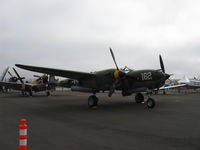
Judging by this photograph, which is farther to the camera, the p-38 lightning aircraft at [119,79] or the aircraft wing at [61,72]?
the p-38 lightning aircraft at [119,79]

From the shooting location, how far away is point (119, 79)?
1258 centimetres

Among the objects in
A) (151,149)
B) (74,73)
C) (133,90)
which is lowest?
(151,149)

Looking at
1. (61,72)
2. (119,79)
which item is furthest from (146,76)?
(61,72)

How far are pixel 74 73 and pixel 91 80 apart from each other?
56.1 inches

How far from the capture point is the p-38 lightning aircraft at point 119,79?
1219 cm

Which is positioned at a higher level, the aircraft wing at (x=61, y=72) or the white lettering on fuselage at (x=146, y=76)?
the aircraft wing at (x=61, y=72)

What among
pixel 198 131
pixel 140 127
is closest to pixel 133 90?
pixel 140 127

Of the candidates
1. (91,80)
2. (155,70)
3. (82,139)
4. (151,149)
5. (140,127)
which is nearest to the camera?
(151,149)

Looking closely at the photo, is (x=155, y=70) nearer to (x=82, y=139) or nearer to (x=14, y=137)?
(x=82, y=139)

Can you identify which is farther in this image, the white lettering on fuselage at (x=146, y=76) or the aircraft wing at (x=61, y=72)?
the white lettering on fuselage at (x=146, y=76)

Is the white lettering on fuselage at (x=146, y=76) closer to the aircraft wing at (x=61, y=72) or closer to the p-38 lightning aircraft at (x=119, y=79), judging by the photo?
the p-38 lightning aircraft at (x=119, y=79)

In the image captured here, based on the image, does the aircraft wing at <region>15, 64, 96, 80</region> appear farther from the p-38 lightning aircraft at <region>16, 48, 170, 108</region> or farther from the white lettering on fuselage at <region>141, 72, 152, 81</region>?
the white lettering on fuselage at <region>141, 72, 152, 81</region>

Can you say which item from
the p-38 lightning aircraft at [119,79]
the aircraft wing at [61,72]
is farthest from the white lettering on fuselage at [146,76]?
the aircraft wing at [61,72]

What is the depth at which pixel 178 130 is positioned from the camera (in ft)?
21.7
